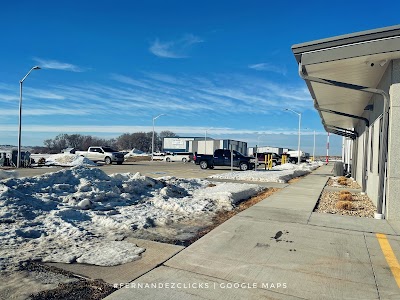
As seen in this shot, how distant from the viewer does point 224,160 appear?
1236 inches

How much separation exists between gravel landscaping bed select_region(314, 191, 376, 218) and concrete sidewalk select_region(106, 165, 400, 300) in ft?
5.30

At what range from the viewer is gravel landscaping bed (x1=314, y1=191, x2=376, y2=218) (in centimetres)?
900

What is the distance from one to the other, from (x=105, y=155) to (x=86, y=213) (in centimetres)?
3056

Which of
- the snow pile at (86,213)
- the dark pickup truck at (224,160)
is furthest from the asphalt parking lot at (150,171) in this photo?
the snow pile at (86,213)

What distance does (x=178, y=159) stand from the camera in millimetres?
55656

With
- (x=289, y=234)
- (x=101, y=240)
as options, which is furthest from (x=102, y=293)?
(x=289, y=234)

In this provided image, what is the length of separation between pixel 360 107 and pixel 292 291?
14.2m

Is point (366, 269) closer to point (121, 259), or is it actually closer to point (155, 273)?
point (155, 273)

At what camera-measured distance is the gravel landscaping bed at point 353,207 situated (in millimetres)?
9000

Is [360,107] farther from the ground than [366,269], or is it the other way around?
[360,107]

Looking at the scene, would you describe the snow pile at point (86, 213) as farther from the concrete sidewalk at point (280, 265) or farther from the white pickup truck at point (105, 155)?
the white pickup truck at point (105, 155)

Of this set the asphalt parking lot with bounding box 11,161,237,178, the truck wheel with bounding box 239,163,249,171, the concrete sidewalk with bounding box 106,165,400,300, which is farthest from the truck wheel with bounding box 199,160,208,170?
the concrete sidewalk with bounding box 106,165,400,300

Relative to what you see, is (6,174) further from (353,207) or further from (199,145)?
(199,145)

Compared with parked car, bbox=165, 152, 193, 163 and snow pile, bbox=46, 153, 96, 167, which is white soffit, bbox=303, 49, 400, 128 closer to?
snow pile, bbox=46, 153, 96, 167
